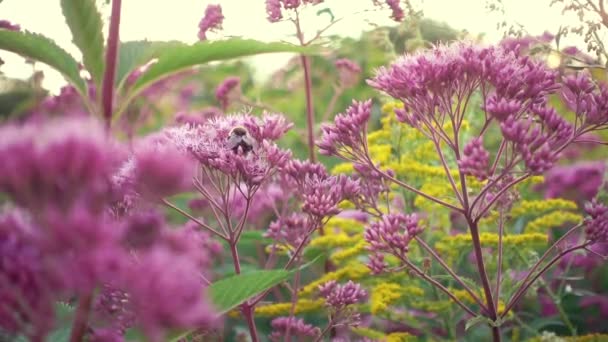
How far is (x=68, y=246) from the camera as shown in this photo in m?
0.57

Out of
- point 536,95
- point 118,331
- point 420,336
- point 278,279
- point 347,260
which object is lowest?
point 420,336

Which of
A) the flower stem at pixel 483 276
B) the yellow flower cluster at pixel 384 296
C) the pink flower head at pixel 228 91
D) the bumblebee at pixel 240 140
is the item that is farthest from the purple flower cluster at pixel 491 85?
the pink flower head at pixel 228 91

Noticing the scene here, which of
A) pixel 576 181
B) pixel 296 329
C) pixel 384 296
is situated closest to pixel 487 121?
pixel 384 296

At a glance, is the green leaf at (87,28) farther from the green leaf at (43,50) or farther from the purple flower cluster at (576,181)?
the purple flower cluster at (576,181)

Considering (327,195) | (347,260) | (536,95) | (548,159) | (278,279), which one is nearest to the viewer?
(278,279)

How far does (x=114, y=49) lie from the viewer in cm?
123

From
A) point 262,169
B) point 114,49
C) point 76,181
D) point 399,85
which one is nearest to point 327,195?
point 262,169

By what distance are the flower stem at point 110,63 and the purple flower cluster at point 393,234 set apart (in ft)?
1.99

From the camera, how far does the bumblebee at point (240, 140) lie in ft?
4.59

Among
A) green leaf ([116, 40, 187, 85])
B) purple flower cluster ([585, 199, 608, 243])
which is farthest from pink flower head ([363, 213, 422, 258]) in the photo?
green leaf ([116, 40, 187, 85])

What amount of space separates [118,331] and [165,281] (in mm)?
588

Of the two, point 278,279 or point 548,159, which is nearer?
point 278,279

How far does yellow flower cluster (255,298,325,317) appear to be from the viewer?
5.84ft

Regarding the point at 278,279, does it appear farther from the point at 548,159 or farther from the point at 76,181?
the point at 548,159
